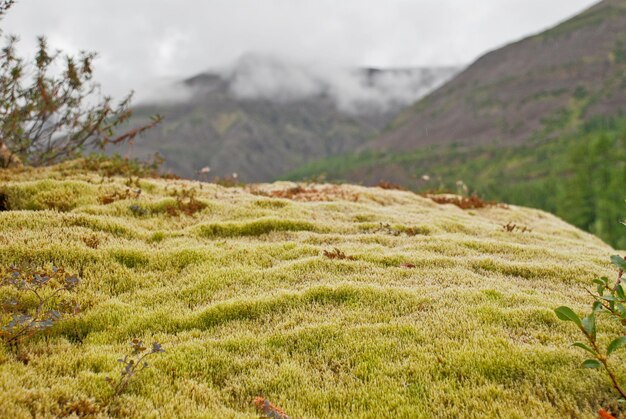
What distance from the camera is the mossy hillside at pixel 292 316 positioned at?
19.2 feet

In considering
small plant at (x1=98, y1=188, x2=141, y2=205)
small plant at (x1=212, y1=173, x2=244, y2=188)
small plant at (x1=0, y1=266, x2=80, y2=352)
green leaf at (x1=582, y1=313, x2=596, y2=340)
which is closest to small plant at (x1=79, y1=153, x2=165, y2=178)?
small plant at (x1=212, y1=173, x2=244, y2=188)

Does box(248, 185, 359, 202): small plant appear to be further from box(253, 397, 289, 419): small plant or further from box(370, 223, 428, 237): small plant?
box(253, 397, 289, 419): small plant

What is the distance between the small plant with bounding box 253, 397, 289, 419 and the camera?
17.6ft

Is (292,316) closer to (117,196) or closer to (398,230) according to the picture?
(398,230)

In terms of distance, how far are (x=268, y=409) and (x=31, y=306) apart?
193 inches

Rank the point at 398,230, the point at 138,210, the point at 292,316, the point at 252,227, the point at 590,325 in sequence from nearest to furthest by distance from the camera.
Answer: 1. the point at 590,325
2. the point at 292,316
3. the point at 252,227
4. the point at 138,210
5. the point at 398,230

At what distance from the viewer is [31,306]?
774 cm

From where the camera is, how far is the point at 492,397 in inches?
231

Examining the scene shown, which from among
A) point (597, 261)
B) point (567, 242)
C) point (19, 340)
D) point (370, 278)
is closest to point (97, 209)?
point (19, 340)

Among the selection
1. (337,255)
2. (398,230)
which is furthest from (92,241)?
(398,230)

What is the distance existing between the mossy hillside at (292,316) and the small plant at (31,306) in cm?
26

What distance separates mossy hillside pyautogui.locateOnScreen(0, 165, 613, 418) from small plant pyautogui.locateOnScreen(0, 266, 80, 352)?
26 cm

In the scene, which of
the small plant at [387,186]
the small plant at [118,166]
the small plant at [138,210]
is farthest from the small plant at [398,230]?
the small plant at [387,186]

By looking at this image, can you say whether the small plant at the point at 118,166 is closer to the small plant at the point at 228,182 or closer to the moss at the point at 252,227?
the small plant at the point at 228,182
